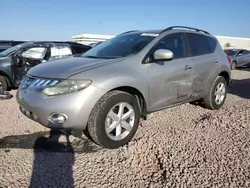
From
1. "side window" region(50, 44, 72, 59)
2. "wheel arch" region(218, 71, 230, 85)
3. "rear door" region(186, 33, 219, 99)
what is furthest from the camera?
"side window" region(50, 44, 72, 59)

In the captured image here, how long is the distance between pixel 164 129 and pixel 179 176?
4.66 ft

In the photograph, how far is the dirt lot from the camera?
2.56 meters

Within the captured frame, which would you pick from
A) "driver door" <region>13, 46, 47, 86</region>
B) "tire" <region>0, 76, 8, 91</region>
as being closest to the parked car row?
"driver door" <region>13, 46, 47, 86</region>

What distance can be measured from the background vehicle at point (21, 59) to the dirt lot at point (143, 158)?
2.78 m

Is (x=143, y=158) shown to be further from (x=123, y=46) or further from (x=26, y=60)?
(x=26, y=60)

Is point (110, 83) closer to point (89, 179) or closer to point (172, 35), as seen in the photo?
point (89, 179)

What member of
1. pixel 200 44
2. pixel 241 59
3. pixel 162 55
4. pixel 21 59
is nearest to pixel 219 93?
pixel 200 44

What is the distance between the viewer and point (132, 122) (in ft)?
11.7

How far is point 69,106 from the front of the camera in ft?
9.81

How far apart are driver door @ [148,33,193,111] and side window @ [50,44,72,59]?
433 centimetres

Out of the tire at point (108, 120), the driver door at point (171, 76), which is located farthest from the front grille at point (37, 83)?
the driver door at point (171, 76)

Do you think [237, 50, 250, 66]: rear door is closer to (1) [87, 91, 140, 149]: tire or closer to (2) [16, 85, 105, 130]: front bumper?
(1) [87, 91, 140, 149]: tire

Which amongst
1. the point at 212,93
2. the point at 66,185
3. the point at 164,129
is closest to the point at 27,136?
the point at 66,185

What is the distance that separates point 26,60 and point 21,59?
0.13 meters
